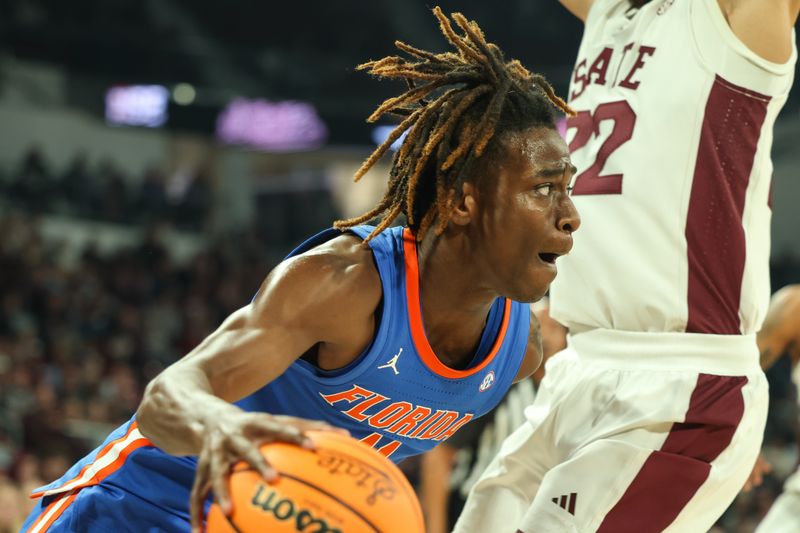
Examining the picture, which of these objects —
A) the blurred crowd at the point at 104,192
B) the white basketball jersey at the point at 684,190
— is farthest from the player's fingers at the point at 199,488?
the blurred crowd at the point at 104,192

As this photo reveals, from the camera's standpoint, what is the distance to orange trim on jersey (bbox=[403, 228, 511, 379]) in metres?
2.59

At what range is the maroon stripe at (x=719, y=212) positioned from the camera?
2.88m

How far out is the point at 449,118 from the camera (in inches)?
105

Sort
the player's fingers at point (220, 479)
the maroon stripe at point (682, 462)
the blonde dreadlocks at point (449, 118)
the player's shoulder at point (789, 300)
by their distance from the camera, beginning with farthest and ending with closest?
the player's shoulder at point (789, 300), the maroon stripe at point (682, 462), the blonde dreadlocks at point (449, 118), the player's fingers at point (220, 479)

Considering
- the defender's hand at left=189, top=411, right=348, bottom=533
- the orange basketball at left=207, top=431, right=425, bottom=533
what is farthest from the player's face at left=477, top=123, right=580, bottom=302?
the defender's hand at left=189, top=411, right=348, bottom=533

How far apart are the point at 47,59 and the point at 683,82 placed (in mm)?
14160

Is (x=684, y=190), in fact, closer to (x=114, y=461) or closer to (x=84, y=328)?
(x=114, y=461)

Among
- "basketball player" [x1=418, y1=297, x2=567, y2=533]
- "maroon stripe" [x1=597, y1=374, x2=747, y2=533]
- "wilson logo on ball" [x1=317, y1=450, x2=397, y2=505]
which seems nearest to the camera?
"wilson logo on ball" [x1=317, y1=450, x2=397, y2=505]

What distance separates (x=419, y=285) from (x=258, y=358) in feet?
1.90

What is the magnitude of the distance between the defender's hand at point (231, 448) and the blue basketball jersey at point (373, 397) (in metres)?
0.69

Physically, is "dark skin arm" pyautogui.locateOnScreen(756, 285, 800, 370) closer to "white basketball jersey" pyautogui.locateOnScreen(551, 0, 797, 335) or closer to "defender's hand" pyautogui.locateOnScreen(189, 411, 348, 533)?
"white basketball jersey" pyautogui.locateOnScreen(551, 0, 797, 335)

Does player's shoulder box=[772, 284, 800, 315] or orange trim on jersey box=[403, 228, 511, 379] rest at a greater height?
orange trim on jersey box=[403, 228, 511, 379]

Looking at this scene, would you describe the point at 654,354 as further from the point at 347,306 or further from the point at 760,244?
the point at 347,306

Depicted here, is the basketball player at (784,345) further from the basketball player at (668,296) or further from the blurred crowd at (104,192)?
the blurred crowd at (104,192)
